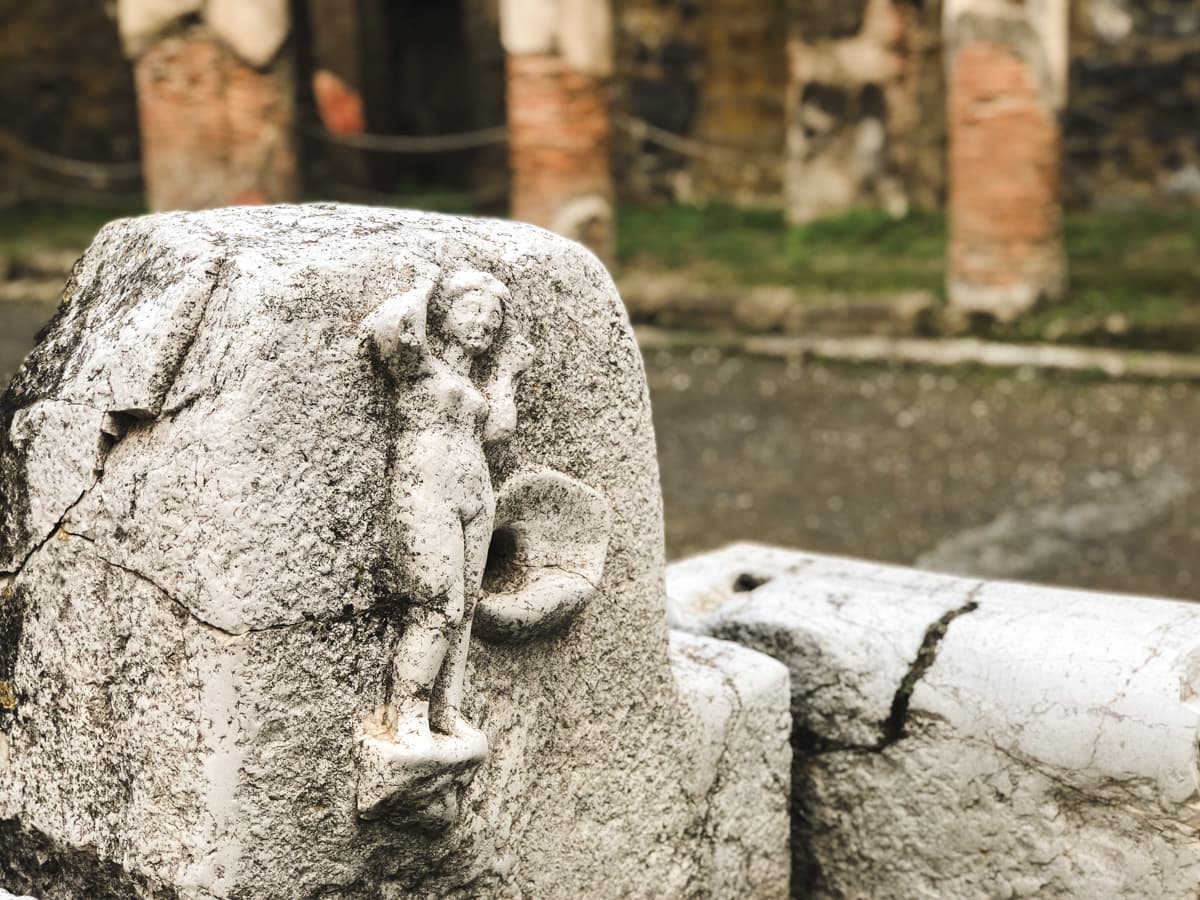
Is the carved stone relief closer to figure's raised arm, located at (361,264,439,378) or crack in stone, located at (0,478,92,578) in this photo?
figure's raised arm, located at (361,264,439,378)

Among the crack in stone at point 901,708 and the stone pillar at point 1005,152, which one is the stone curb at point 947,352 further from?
the crack in stone at point 901,708

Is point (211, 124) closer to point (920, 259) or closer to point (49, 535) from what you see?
point (920, 259)

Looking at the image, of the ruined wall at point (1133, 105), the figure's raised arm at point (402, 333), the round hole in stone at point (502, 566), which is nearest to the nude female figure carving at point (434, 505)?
the figure's raised arm at point (402, 333)

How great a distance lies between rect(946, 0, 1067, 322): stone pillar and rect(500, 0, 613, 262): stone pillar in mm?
1726

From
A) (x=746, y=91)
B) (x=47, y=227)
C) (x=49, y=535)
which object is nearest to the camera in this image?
(x=49, y=535)

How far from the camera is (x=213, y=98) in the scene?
7957 millimetres

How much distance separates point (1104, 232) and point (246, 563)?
27.2 feet

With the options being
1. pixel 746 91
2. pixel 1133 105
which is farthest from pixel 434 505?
pixel 746 91

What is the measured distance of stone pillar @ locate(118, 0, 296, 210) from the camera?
309 inches

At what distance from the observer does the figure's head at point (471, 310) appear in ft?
5.11

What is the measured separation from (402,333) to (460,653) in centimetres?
32

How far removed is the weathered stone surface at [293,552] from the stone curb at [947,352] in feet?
Answer: 17.2

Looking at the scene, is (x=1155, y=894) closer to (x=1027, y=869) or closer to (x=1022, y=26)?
(x=1027, y=869)

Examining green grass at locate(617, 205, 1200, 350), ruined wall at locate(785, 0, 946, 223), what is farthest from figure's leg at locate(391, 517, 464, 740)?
ruined wall at locate(785, 0, 946, 223)
